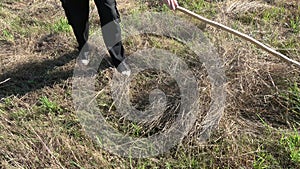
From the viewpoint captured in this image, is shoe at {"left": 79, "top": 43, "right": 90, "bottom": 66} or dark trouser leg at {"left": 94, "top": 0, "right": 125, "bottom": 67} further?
shoe at {"left": 79, "top": 43, "right": 90, "bottom": 66}

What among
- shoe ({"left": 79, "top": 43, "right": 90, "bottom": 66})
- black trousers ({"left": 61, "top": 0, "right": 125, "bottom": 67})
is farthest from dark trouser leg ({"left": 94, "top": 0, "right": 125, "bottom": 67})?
shoe ({"left": 79, "top": 43, "right": 90, "bottom": 66})

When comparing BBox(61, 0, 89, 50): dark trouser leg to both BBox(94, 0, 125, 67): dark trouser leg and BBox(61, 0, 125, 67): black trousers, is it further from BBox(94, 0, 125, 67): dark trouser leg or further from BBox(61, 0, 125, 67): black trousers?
BBox(94, 0, 125, 67): dark trouser leg

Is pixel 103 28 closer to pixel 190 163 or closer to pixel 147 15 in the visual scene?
pixel 147 15

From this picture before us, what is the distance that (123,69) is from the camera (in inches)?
102

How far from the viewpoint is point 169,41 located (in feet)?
9.48

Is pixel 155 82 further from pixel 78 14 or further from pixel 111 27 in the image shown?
pixel 78 14

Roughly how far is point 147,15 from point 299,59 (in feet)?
4.61

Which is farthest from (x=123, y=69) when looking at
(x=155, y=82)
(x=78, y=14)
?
(x=78, y=14)

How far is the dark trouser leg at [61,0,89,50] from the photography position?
7.86ft

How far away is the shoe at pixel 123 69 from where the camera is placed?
102 inches

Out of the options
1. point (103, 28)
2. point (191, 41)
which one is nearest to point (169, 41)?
point (191, 41)

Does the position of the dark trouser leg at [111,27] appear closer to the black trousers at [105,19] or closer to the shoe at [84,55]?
the black trousers at [105,19]

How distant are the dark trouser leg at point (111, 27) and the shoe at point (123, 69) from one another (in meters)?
0.03

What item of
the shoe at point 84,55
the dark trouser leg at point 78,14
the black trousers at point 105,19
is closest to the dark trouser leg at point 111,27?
the black trousers at point 105,19
